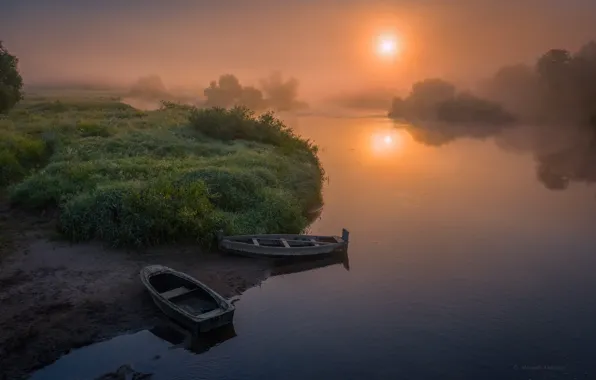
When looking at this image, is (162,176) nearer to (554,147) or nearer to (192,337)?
(192,337)

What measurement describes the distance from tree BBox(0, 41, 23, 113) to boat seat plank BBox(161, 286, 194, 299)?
48.1m

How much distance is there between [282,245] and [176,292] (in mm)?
6611

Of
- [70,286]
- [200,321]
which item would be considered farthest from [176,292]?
[70,286]

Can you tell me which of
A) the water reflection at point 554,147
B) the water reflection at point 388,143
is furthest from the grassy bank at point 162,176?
the water reflection at point 554,147

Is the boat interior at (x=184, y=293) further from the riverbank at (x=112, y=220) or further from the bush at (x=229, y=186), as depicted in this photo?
the bush at (x=229, y=186)

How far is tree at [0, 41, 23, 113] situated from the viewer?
2169 inches

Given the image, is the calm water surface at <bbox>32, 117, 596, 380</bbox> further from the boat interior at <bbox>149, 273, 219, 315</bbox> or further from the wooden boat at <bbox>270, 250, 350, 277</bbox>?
the boat interior at <bbox>149, 273, 219, 315</bbox>

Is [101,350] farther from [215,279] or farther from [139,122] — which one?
[139,122]

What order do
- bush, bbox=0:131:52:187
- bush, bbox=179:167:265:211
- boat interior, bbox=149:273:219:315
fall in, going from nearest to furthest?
1. boat interior, bbox=149:273:219:315
2. bush, bbox=179:167:265:211
3. bush, bbox=0:131:52:187

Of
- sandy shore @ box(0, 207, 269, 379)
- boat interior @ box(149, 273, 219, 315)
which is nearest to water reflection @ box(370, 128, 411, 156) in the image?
sandy shore @ box(0, 207, 269, 379)

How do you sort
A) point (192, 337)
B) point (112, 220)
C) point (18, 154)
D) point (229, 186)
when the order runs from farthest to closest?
point (18, 154) → point (229, 186) → point (112, 220) → point (192, 337)

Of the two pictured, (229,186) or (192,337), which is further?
(229,186)

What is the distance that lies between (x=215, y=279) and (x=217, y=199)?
6.74m

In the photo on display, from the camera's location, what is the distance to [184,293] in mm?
17797
